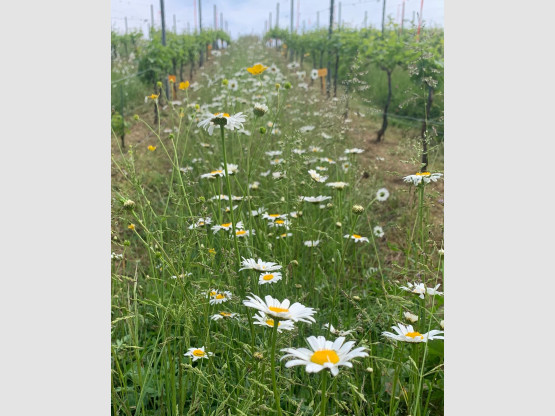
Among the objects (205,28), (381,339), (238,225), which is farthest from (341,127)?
(205,28)

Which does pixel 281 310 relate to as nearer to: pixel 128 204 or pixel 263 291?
pixel 128 204

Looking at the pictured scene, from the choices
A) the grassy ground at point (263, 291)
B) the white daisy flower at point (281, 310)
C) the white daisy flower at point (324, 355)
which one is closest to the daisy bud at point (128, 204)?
the grassy ground at point (263, 291)

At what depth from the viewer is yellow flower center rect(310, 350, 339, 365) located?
23.3 inches

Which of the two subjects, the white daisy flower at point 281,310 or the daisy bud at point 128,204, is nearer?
the white daisy flower at point 281,310

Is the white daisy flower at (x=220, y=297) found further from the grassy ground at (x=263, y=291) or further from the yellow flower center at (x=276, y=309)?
the yellow flower center at (x=276, y=309)

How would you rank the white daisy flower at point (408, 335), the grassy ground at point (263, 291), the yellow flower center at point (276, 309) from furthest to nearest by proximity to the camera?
the grassy ground at point (263, 291)
the white daisy flower at point (408, 335)
the yellow flower center at point (276, 309)

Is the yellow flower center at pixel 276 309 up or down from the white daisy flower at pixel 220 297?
up

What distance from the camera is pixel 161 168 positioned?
2945 millimetres

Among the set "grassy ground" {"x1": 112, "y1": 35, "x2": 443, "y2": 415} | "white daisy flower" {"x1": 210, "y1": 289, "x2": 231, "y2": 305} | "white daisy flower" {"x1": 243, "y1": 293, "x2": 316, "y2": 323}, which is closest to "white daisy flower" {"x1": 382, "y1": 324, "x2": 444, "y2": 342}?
"grassy ground" {"x1": 112, "y1": 35, "x2": 443, "y2": 415}

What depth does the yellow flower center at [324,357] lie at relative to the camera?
1.94 ft

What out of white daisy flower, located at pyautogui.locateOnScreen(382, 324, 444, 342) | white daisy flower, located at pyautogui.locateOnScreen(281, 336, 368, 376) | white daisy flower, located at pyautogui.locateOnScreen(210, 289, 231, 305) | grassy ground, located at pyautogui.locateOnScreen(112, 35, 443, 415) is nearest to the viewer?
white daisy flower, located at pyautogui.locateOnScreen(281, 336, 368, 376)

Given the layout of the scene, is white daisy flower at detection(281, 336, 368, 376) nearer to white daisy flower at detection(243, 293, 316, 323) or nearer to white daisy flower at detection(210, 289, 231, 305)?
white daisy flower at detection(243, 293, 316, 323)

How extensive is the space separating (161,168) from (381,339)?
6.85 feet

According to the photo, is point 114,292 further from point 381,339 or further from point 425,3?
point 425,3
